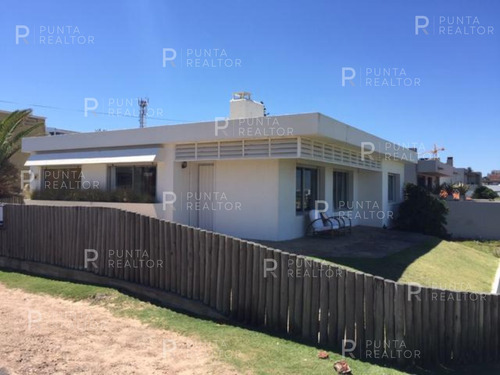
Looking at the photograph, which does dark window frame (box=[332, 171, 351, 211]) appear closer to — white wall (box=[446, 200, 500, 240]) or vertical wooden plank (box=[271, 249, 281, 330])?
white wall (box=[446, 200, 500, 240])

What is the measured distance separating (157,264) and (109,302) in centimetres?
98

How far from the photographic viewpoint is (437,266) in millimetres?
10797

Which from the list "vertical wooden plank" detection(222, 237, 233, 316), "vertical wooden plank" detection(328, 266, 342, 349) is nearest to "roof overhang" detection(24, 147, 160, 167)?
"vertical wooden plank" detection(222, 237, 233, 316)

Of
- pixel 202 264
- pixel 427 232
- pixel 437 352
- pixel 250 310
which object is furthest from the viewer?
pixel 427 232

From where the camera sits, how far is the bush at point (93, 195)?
1362 centimetres

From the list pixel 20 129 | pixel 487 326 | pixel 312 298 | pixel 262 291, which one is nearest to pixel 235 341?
pixel 262 291

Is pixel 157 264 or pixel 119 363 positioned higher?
pixel 157 264

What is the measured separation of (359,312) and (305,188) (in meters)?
8.17

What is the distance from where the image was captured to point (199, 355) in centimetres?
487

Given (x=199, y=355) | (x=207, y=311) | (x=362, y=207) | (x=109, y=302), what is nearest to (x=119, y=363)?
(x=199, y=355)

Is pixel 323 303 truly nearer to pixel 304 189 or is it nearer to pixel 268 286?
pixel 268 286

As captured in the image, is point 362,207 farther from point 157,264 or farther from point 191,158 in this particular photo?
point 157,264

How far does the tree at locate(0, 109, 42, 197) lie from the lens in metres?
18.0

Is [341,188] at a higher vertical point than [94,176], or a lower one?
lower
